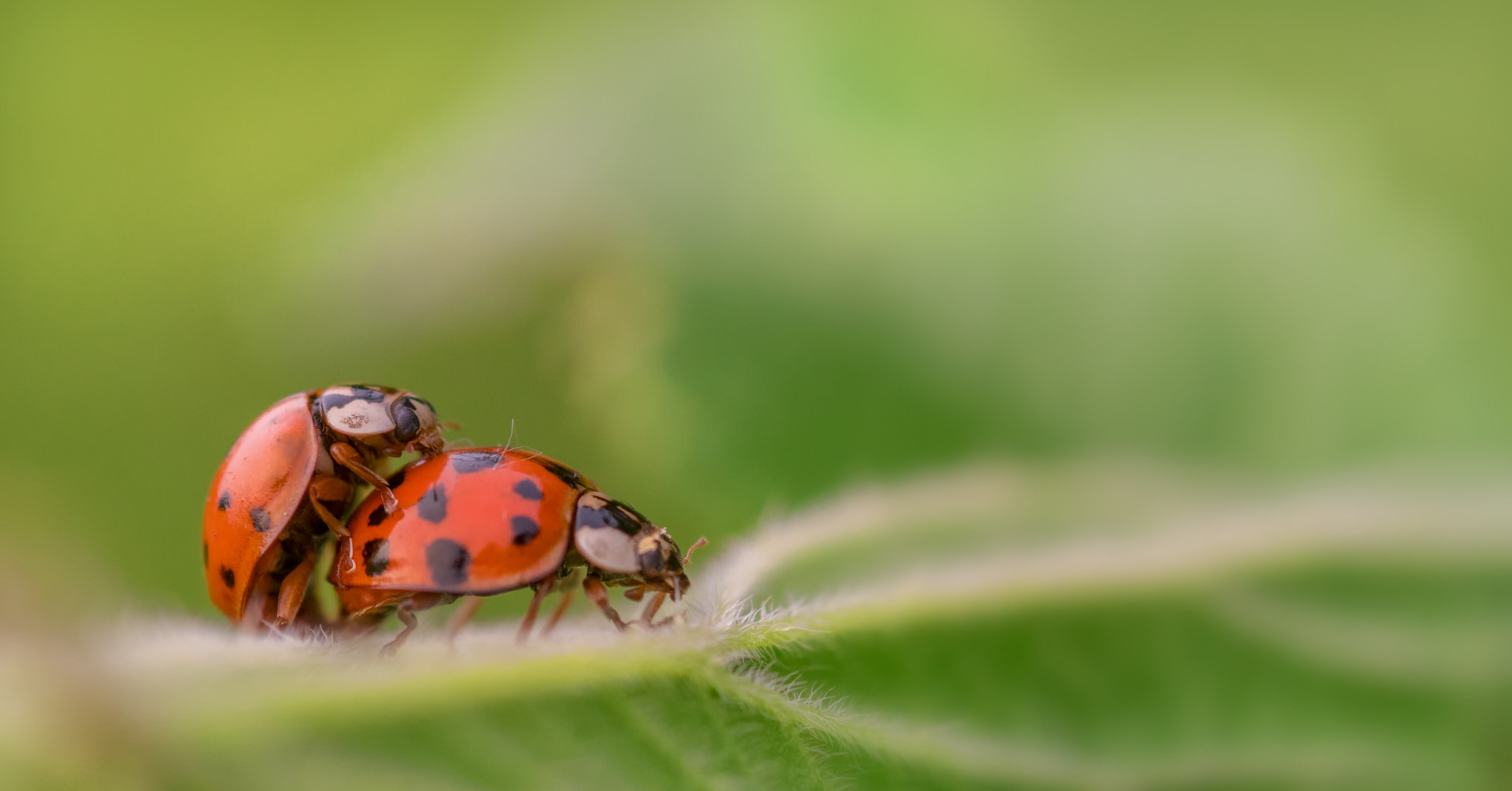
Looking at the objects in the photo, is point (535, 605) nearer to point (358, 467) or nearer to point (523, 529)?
point (523, 529)

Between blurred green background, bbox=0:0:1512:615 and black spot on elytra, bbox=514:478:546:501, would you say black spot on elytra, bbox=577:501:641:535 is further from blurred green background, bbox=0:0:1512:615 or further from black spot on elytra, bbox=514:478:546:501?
blurred green background, bbox=0:0:1512:615

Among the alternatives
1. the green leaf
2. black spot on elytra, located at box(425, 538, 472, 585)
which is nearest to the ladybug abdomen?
black spot on elytra, located at box(425, 538, 472, 585)

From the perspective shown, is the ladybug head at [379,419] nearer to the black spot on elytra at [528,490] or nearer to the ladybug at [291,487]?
the ladybug at [291,487]

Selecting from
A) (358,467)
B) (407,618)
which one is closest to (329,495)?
(358,467)

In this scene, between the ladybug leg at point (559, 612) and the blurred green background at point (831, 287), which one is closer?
the ladybug leg at point (559, 612)

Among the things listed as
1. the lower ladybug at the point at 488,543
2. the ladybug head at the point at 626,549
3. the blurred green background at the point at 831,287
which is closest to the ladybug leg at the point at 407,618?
the lower ladybug at the point at 488,543

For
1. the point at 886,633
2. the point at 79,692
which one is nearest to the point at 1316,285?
the point at 886,633

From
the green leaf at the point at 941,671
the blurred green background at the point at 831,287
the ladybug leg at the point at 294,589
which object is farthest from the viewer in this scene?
the blurred green background at the point at 831,287
